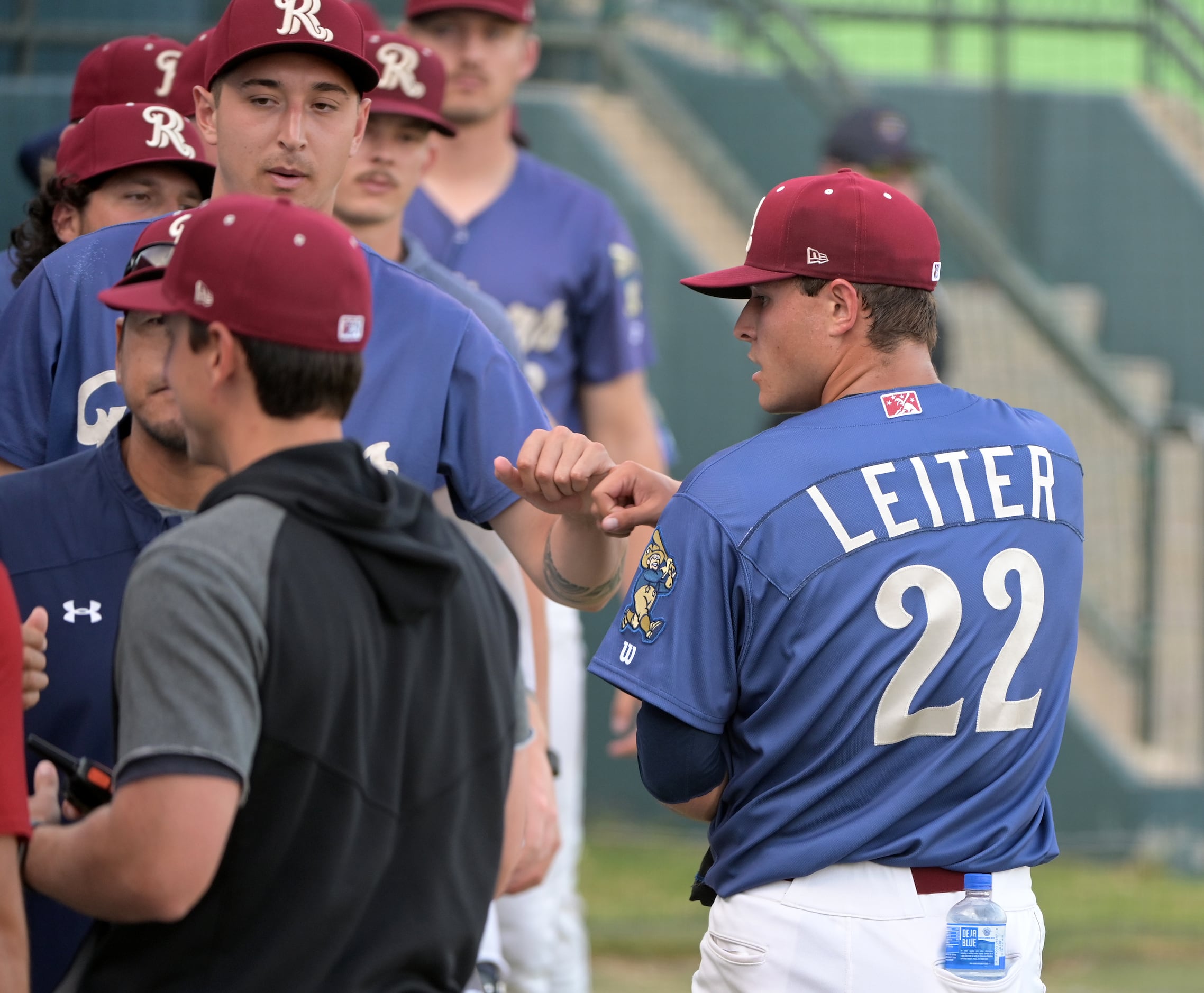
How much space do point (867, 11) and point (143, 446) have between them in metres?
8.26

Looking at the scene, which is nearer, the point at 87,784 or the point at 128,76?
the point at 87,784

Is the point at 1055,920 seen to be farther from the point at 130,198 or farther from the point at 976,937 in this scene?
the point at 130,198

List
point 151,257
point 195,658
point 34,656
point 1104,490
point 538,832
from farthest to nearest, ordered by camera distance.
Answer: point 1104,490 → point 538,832 → point 151,257 → point 34,656 → point 195,658

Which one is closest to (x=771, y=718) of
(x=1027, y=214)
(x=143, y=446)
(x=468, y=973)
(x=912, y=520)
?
(x=912, y=520)

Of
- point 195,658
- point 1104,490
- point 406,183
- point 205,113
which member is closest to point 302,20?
point 205,113

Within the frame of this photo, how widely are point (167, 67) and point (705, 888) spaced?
2414 millimetres

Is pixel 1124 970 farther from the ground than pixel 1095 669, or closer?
closer

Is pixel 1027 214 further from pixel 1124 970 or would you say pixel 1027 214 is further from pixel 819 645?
pixel 819 645

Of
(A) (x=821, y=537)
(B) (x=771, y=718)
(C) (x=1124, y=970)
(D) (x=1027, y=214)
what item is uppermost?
(D) (x=1027, y=214)

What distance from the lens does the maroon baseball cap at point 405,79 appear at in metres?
4.40

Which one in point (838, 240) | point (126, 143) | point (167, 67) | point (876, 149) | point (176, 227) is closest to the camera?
point (176, 227)

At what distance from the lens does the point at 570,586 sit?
3.22 metres

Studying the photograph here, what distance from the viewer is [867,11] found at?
1020 cm

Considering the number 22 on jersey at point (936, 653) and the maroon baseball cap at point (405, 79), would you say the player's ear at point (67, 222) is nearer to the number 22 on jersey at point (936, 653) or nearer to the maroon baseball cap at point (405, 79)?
the maroon baseball cap at point (405, 79)
